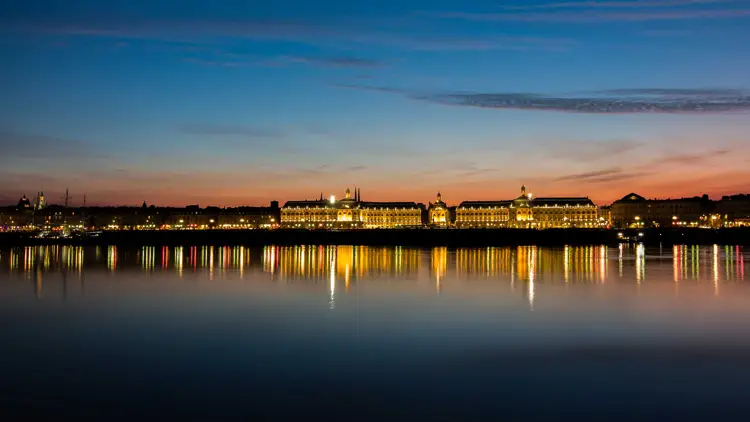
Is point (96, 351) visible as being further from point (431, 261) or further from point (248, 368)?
point (431, 261)

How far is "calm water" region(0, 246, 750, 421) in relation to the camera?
1385 centimetres

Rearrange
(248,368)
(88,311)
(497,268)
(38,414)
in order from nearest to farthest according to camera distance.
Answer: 1. (38,414)
2. (248,368)
3. (88,311)
4. (497,268)

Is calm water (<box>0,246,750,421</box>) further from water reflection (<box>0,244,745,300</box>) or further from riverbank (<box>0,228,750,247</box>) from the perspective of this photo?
riverbank (<box>0,228,750,247</box>)

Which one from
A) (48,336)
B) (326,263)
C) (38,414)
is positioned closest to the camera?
(38,414)

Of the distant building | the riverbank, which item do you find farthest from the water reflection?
the distant building

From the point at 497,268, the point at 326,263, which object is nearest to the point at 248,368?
the point at 497,268

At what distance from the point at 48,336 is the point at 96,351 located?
123 inches

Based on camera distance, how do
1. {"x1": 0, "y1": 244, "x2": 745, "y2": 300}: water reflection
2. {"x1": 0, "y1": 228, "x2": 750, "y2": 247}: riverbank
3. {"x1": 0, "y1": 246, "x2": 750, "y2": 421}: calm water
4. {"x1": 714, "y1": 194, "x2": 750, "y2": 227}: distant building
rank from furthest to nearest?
1. {"x1": 714, "y1": 194, "x2": 750, "y2": 227}: distant building
2. {"x1": 0, "y1": 228, "x2": 750, "y2": 247}: riverbank
3. {"x1": 0, "y1": 244, "x2": 745, "y2": 300}: water reflection
4. {"x1": 0, "y1": 246, "x2": 750, "y2": 421}: calm water

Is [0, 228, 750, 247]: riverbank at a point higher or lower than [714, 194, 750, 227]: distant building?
lower

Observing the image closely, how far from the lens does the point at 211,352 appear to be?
18641mm

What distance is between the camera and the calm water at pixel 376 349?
545 inches

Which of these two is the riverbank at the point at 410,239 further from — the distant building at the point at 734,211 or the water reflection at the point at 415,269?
the distant building at the point at 734,211

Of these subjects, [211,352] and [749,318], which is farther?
[749,318]

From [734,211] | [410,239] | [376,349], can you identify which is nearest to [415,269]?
[376,349]
